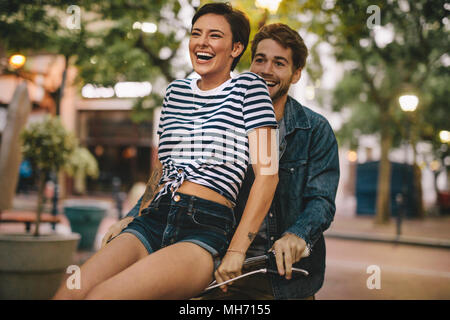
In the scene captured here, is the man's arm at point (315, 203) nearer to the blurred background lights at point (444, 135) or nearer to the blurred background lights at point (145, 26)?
the blurred background lights at point (145, 26)

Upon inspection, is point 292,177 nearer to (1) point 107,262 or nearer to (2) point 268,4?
(1) point 107,262

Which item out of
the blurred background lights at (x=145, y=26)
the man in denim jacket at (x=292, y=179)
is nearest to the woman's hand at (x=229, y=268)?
the man in denim jacket at (x=292, y=179)

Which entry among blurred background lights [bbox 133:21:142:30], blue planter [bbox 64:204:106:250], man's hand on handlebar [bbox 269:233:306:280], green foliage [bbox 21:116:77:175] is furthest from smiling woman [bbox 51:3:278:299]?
blue planter [bbox 64:204:106:250]

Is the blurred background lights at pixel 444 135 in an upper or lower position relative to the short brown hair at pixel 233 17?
upper

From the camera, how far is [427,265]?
34.7ft

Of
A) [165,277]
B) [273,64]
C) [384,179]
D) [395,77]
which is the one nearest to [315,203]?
[273,64]

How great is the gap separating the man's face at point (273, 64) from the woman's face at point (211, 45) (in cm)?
26

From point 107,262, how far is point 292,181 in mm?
871

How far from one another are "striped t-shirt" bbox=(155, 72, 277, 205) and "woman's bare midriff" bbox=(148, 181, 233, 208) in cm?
2

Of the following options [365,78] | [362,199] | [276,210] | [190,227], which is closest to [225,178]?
[190,227]

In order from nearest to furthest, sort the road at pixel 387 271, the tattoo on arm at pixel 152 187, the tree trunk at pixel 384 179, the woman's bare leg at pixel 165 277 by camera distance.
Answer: the woman's bare leg at pixel 165 277
the tattoo on arm at pixel 152 187
the road at pixel 387 271
the tree trunk at pixel 384 179

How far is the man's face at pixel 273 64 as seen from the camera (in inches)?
84.4

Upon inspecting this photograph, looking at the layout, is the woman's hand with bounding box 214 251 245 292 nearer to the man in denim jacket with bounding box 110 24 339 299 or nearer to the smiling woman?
the smiling woman
